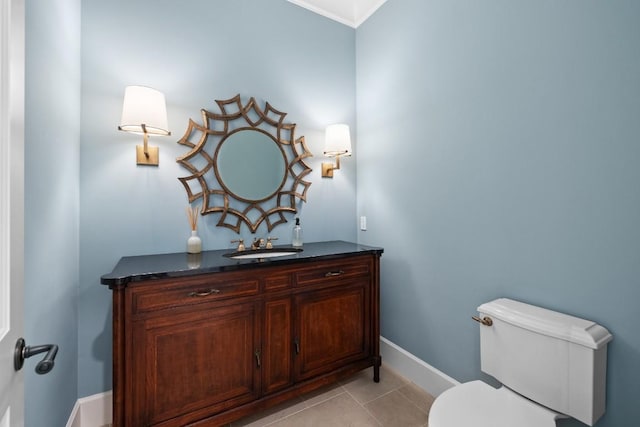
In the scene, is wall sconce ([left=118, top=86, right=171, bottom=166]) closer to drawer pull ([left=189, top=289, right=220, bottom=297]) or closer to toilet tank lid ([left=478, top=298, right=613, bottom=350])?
drawer pull ([left=189, top=289, right=220, bottom=297])

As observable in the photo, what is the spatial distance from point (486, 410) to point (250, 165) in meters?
1.85

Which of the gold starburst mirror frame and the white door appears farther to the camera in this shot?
the gold starburst mirror frame

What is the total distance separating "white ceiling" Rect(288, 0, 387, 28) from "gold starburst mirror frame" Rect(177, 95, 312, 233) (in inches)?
37.5

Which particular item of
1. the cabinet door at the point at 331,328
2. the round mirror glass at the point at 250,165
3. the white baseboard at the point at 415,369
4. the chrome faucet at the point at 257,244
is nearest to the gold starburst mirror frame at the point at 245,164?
the round mirror glass at the point at 250,165

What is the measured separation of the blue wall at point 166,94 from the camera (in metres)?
1.61

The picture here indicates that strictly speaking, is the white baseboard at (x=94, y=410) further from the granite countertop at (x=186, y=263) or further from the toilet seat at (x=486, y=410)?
the toilet seat at (x=486, y=410)

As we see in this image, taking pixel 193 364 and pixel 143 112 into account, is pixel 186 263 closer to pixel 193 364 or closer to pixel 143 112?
pixel 193 364

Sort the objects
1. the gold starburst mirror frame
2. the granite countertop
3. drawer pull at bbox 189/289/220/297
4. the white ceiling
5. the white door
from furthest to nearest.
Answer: the white ceiling < the gold starburst mirror frame < drawer pull at bbox 189/289/220/297 < the granite countertop < the white door

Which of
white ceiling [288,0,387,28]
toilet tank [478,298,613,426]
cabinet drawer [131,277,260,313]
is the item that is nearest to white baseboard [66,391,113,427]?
cabinet drawer [131,277,260,313]

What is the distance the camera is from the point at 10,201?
60cm

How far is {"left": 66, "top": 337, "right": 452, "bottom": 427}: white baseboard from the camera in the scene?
159 cm

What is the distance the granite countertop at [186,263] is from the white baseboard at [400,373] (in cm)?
80

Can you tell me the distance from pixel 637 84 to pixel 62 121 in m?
2.38

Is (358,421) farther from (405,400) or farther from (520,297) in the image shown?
(520,297)
